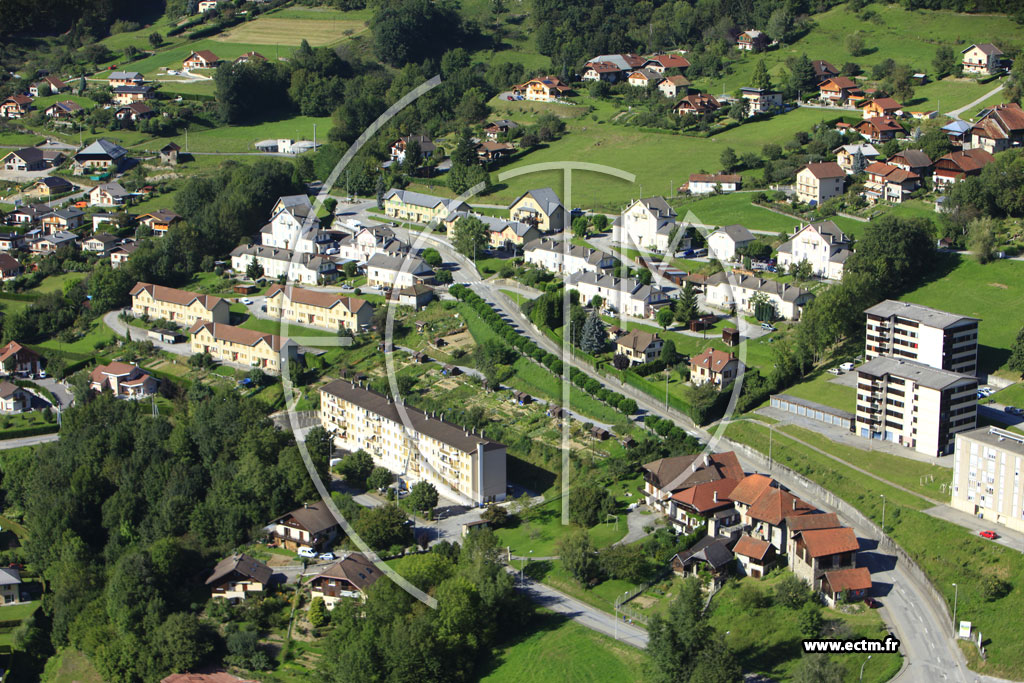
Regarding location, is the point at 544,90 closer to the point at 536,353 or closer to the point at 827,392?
the point at 536,353

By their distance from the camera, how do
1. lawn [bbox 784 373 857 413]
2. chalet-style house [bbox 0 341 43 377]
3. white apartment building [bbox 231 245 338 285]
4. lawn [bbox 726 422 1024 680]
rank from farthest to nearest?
white apartment building [bbox 231 245 338 285] < chalet-style house [bbox 0 341 43 377] < lawn [bbox 784 373 857 413] < lawn [bbox 726 422 1024 680]

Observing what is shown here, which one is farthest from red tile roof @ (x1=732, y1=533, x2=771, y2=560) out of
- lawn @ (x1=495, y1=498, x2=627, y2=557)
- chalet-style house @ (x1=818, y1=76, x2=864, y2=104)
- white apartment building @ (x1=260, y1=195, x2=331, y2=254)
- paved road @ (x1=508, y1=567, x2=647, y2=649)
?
chalet-style house @ (x1=818, y1=76, x2=864, y2=104)

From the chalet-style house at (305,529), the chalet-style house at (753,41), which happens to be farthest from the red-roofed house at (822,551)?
the chalet-style house at (753,41)

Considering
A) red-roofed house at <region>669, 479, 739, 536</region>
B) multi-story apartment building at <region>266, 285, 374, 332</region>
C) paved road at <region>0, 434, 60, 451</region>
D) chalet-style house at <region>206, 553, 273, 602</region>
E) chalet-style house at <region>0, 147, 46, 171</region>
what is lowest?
paved road at <region>0, 434, 60, 451</region>

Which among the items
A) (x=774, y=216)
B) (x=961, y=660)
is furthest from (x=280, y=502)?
(x=774, y=216)

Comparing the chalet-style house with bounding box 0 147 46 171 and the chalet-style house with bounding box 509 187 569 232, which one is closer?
the chalet-style house with bounding box 509 187 569 232

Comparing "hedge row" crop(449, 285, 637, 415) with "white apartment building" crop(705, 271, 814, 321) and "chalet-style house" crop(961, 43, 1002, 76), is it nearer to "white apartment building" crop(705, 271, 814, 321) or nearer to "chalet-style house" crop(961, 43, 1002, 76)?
"white apartment building" crop(705, 271, 814, 321)

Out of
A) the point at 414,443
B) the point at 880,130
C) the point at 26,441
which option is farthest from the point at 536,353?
the point at 880,130
